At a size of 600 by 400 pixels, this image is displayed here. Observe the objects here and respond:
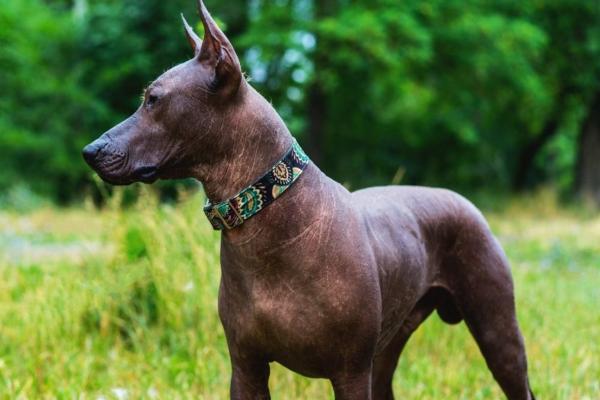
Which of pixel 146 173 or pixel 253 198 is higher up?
pixel 146 173

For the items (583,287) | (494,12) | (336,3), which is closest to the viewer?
(583,287)

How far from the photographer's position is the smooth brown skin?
198cm

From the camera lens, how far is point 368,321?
2.13 m

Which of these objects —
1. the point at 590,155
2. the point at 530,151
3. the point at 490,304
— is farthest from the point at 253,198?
the point at 530,151

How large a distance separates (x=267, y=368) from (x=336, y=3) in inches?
551

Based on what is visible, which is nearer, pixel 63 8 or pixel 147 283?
pixel 147 283

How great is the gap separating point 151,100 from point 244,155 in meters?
0.30

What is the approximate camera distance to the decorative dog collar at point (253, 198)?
6.70 feet

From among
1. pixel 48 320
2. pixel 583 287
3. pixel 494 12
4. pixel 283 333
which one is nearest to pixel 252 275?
pixel 283 333

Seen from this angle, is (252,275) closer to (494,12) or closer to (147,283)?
(147,283)

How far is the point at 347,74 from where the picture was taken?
16734mm

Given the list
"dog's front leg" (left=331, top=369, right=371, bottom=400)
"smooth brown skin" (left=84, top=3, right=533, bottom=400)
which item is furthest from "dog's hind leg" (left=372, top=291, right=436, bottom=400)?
"dog's front leg" (left=331, top=369, right=371, bottom=400)

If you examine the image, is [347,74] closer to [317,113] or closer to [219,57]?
[317,113]

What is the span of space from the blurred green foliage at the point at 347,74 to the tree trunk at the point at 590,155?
0.77 m
